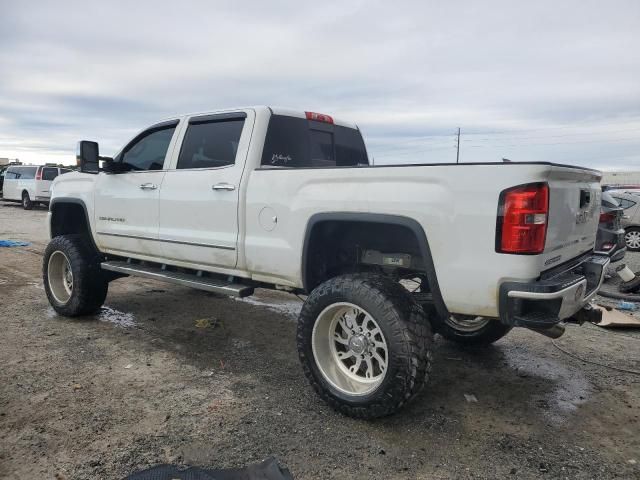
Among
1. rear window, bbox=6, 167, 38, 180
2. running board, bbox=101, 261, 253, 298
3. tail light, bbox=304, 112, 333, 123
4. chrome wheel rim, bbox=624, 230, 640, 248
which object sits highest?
tail light, bbox=304, 112, 333, 123

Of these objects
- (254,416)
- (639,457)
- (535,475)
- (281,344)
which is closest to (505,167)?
(535,475)

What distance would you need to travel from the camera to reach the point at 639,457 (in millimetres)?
2869

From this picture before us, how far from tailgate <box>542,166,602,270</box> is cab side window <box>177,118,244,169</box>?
7.90 feet

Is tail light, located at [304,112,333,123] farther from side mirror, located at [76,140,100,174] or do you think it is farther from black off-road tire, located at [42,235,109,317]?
black off-road tire, located at [42,235,109,317]

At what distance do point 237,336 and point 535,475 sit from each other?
10.0ft

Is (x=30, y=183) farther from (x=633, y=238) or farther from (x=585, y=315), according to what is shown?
(x=585, y=315)

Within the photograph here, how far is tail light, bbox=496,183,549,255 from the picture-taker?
2617mm

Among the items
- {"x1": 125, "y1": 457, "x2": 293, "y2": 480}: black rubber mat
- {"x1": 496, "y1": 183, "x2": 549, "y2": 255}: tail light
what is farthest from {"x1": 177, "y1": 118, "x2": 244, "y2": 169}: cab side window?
{"x1": 125, "y1": 457, "x2": 293, "y2": 480}: black rubber mat

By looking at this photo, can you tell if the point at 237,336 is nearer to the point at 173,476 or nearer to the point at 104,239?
the point at 104,239

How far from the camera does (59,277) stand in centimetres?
567

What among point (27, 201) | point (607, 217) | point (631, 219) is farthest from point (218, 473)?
point (27, 201)

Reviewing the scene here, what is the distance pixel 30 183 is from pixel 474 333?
837 inches

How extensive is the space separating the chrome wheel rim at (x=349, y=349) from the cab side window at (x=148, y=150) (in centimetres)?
234

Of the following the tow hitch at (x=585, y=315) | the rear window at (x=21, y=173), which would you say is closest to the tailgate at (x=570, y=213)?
the tow hitch at (x=585, y=315)
